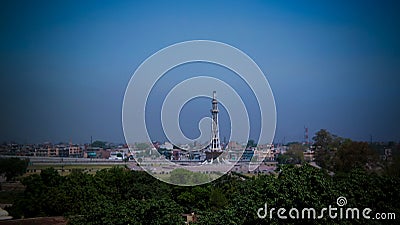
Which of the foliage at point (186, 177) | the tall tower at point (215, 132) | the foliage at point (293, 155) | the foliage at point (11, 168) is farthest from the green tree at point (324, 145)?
the foliage at point (11, 168)

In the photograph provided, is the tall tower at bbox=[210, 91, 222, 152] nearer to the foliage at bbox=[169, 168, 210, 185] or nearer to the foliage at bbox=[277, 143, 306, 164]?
the foliage at bbox=[169, 168, 210, 185]

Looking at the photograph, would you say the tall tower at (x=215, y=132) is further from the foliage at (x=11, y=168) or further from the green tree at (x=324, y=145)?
the foliage at (x=11, y=168)

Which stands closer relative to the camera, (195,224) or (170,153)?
(195,224)

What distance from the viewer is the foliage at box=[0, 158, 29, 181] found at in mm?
17578

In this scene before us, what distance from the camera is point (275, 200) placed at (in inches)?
231

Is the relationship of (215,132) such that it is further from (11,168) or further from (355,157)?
(11,168)

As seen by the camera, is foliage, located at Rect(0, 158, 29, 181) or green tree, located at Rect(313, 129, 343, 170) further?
green tree, located at Rect(313, 129, 343, 170)

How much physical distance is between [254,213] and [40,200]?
771 cm

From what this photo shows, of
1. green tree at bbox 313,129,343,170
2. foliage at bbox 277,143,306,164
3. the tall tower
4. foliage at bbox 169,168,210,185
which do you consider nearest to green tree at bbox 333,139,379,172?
green tree at bbox 313,129,343,170

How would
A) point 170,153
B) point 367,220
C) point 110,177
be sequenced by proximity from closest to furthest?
point 367,220, point 110,177, point 170,153

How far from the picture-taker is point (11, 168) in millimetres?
17719

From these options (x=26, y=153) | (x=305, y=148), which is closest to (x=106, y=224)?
(x=26, y=153)

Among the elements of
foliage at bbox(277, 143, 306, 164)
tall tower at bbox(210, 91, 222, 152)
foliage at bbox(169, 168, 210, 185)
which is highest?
tall tower at bbox(210, 91, 222, 152)

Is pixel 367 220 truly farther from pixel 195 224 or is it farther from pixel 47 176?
pixel 47 176
